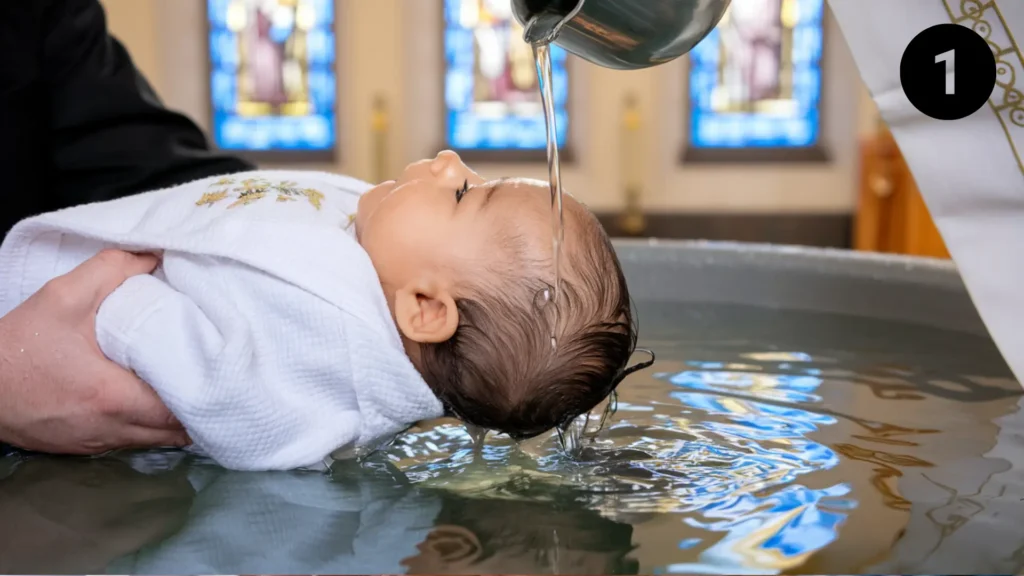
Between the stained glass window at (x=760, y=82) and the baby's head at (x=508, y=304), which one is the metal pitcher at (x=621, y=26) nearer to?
the baby's head at (x=508, y=304)

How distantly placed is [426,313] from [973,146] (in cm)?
57

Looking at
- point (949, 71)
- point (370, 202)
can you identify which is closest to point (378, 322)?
point (370, 202)

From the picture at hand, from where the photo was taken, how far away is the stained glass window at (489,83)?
264 inches

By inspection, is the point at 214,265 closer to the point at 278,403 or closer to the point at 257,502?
the point at 278,403

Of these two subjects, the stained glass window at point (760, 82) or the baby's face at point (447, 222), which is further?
the stained glass window at point (760, 82)

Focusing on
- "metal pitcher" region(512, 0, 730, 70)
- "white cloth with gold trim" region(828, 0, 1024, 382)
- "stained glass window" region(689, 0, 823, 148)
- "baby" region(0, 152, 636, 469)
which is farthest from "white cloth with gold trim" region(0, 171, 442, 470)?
"stained glass window" region(689, 0, 823, 148)

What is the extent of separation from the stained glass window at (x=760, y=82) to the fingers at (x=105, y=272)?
18.9 ft

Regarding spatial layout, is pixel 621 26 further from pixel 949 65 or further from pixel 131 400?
pixel 131 400

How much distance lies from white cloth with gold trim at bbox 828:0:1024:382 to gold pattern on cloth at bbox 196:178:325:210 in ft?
2.05

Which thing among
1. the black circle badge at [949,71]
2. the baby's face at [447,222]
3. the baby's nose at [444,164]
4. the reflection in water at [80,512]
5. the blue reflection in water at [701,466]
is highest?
the black circle badge at [949,71]

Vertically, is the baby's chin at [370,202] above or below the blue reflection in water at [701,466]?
above

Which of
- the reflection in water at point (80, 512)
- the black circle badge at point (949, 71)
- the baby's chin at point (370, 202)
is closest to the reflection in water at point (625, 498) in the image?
the reflection in water at point (80, 512)

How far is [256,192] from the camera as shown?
1.33m

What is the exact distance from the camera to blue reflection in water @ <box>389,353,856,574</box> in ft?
2.92
